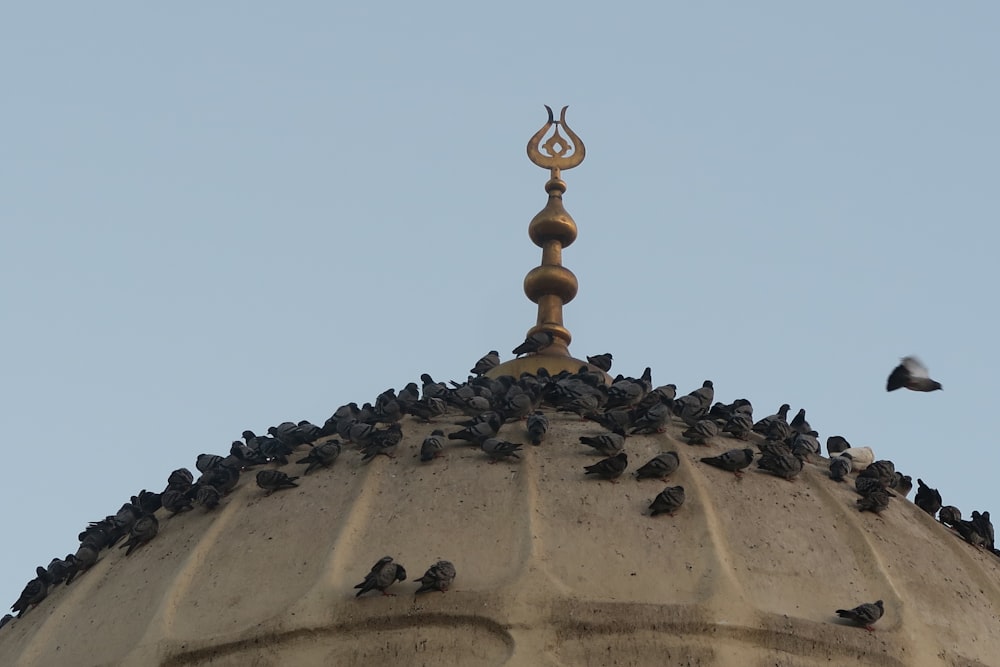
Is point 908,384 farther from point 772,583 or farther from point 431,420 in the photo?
point 431,420

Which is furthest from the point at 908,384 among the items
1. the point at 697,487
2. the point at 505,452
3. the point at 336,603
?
the point at 336,603

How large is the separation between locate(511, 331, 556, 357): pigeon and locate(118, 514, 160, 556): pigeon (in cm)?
397

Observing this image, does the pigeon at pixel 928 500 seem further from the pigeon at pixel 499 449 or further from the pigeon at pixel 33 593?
the pigeon at pixel 33 593

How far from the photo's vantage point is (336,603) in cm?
1308

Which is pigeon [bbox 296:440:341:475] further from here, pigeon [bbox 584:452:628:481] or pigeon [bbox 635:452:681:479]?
pigeon [bbox 635:452:681:479]

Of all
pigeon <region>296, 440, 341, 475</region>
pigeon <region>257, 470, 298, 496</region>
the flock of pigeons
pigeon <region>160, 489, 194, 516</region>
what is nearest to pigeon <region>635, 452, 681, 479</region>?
the flock of pigeons

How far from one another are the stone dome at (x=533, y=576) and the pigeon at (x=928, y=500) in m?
0.41

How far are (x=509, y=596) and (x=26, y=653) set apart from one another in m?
3.54

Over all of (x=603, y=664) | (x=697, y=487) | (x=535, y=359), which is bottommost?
(x=603, y=664)

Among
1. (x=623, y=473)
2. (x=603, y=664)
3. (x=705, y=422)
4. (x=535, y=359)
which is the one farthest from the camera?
(x=535, y=359)

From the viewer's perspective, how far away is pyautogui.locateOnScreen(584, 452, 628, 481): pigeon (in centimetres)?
1416

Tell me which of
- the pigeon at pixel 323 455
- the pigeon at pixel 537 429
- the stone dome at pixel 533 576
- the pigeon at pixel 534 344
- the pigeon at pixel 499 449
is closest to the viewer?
the stone dome at pixel 533 576

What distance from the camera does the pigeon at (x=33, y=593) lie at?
50.3 feet

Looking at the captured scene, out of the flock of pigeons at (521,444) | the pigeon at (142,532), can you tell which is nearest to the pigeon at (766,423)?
the flock of pigeons at (521,444)
